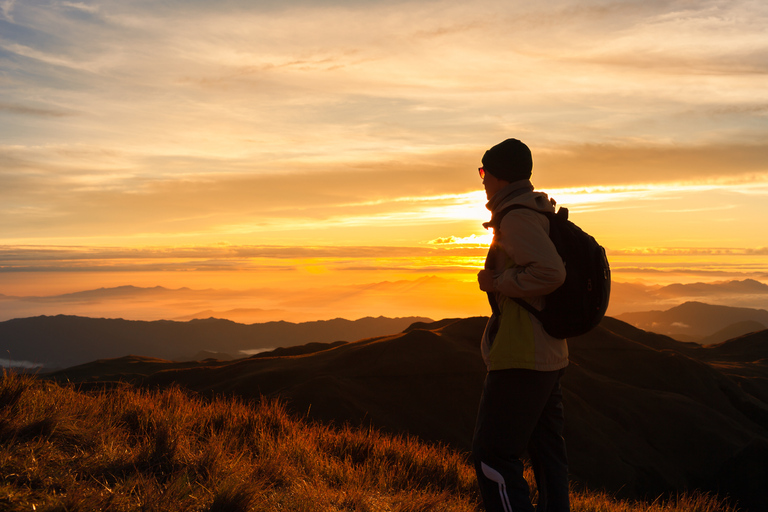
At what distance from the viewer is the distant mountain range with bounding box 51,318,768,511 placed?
107 feet

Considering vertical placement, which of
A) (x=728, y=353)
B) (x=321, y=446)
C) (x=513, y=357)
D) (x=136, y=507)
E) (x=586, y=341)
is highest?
(x=513, y=357)

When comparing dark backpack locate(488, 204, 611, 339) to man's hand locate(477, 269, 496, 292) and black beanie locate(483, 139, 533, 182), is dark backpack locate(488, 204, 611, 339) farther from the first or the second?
black beanie locate(483, 139, 533, 182)

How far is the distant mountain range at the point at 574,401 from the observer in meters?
32.5

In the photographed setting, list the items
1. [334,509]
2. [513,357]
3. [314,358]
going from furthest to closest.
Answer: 1. [314,358]
2. [334,509]
3. [513,357]

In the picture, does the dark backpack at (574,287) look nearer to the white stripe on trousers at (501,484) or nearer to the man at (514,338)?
the man at (514,338)

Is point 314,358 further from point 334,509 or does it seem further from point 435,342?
point 334,509

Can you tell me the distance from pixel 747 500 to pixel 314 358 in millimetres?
29199

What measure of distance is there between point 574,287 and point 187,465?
3011mm

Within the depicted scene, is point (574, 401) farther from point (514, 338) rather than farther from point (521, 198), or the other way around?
point (521, 198)

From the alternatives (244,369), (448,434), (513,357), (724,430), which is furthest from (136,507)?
(724,430)

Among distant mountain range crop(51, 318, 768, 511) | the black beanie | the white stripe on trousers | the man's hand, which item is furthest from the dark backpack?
distant mountain range crop(51, 318, 768, 511)

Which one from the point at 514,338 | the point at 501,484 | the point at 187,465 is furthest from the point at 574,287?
the point at 187,465

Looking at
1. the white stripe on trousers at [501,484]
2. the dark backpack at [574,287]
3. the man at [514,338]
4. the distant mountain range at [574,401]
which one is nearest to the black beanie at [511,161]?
the man at [514,338]

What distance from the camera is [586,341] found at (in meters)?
59.2
